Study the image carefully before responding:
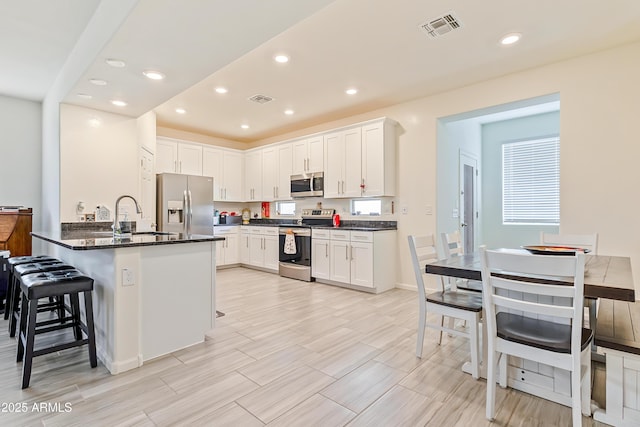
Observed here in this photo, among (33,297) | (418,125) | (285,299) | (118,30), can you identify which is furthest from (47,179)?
(418,125)

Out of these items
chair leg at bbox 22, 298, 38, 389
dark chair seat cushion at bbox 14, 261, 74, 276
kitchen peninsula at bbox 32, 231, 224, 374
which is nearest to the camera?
chair leg at bbox 22, 298, 38, 389

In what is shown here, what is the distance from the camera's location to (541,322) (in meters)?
1.89

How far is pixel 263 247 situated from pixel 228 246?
2.61 ft

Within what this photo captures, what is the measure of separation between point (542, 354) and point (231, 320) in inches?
106

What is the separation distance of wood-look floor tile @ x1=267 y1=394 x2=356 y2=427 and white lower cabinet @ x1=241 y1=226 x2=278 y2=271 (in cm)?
391

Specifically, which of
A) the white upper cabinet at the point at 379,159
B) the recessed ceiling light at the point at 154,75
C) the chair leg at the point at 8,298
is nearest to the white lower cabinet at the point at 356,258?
the white upper cabinet at the point at 379,159

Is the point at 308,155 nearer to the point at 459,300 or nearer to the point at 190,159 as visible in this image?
the point at 190,159

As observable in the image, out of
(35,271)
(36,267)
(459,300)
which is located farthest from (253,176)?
(459,300)

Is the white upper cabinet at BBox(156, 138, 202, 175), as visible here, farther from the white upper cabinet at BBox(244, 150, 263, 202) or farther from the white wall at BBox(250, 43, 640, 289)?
the white wall at BBox(250, 43, 640, 289)

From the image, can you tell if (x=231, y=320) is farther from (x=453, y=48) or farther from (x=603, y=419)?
(x=453, y=48)

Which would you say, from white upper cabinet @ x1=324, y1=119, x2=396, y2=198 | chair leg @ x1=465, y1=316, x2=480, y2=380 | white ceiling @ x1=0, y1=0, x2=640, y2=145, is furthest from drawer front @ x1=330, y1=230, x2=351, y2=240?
chair leg @ x1=465, y1=316, x2=480, y2=380

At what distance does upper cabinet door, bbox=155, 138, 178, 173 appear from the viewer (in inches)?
218

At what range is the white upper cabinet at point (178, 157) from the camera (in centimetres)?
556

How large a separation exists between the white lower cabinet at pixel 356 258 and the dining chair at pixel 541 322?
2515mm
